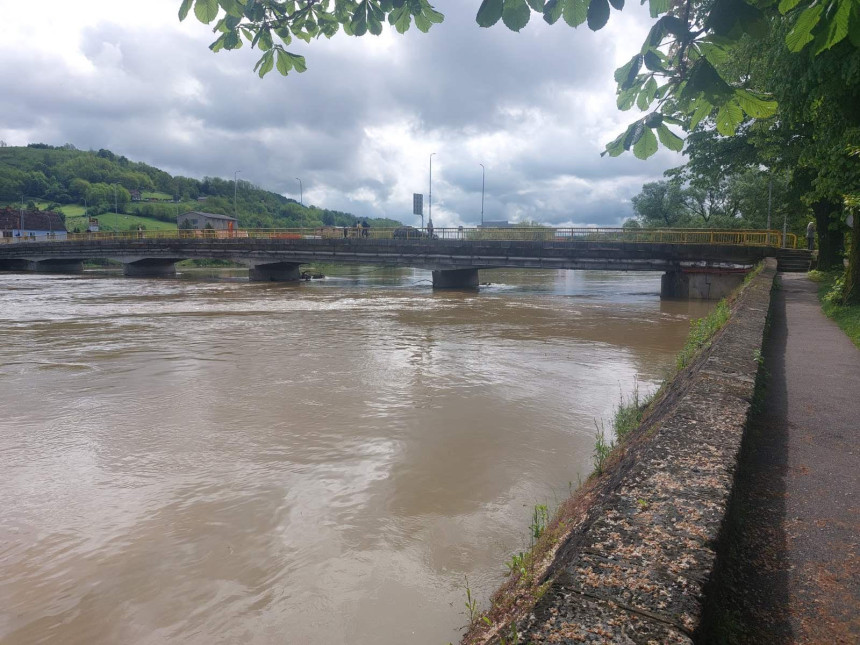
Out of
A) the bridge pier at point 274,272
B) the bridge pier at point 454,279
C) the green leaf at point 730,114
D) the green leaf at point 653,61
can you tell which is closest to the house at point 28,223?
the bridge pier at point 274,272

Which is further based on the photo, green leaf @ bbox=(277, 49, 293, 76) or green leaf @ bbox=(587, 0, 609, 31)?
green leaf @ bbox=(277, 49, 293, 76)

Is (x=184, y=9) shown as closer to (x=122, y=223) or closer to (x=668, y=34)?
(x=668, y=34)

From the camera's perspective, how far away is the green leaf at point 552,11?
2.53 meters

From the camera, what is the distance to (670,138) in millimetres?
2682

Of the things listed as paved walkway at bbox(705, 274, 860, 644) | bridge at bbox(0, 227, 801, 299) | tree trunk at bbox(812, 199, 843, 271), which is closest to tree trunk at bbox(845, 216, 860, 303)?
paved walkway at bbox(705, 274, 860, 644)

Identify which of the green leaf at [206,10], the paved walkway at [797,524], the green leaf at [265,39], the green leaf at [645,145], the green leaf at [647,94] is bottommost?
the paved walkway at [797,524]

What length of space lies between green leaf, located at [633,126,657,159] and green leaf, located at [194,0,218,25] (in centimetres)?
229

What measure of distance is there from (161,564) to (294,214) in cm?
18344

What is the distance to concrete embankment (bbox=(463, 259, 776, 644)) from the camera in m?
1.78

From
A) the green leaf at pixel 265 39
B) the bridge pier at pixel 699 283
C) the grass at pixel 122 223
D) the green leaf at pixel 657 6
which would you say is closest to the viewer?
the green leaf at pixel 657 6

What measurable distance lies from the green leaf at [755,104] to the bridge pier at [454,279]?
36.6m

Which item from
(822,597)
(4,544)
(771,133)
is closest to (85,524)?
(4,544)

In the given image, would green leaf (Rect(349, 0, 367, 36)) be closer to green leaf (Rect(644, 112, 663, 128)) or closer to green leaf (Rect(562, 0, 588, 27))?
green leaf (Rect(562, 0, 588, 27))

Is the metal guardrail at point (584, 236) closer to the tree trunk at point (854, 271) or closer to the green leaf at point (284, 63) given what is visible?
the tree trunk at point (854, 271)
